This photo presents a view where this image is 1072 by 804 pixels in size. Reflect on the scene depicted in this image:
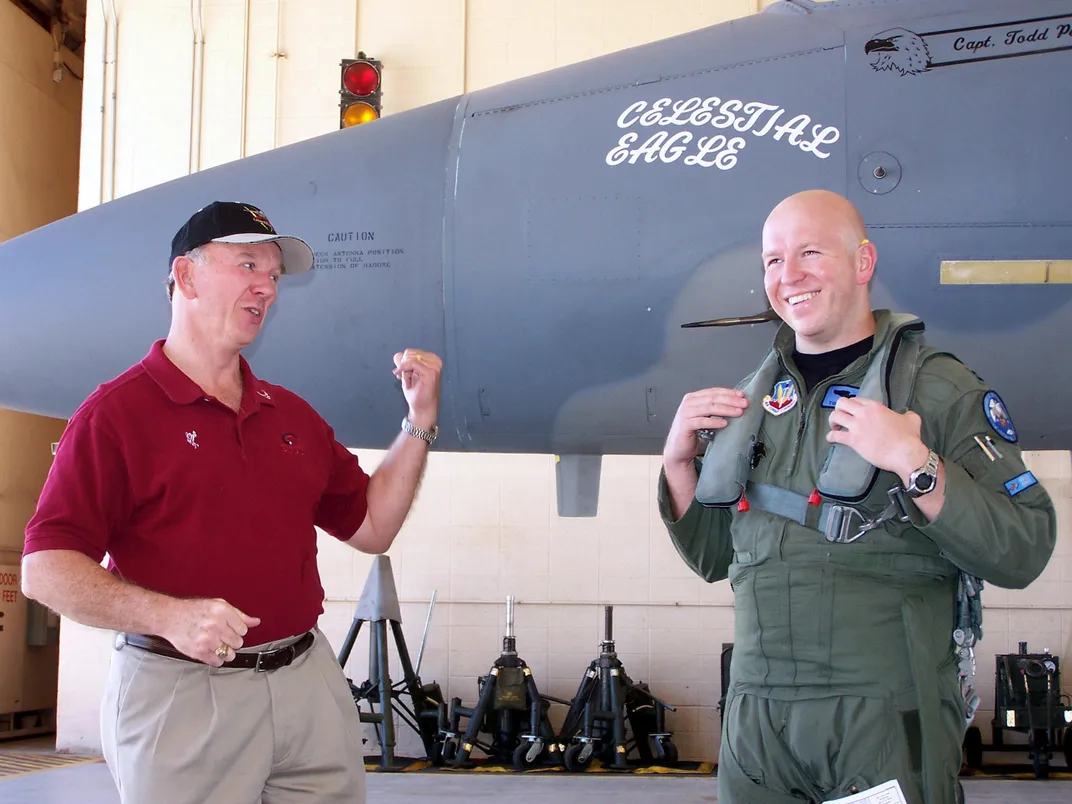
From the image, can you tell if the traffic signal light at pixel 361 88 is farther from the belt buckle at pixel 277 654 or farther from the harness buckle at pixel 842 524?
the harness buckle at pixel 842 524

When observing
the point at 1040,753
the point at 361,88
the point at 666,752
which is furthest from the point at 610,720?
the point at 361,88

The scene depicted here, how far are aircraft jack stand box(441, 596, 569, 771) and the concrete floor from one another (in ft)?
1.22

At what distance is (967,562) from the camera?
1882 mm

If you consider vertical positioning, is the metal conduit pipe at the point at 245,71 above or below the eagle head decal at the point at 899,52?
above

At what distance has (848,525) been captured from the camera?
196cm

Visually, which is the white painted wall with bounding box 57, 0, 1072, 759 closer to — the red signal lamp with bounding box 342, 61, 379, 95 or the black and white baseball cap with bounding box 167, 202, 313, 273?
the red signal lamp with bounding box 342, 61, 379, 95

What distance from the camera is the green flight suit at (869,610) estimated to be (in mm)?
1893

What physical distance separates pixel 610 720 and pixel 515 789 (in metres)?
1.38

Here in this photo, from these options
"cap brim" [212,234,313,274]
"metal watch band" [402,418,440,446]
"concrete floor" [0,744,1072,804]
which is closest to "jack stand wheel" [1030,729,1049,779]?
"concrete floor" [0,744,1072,804]

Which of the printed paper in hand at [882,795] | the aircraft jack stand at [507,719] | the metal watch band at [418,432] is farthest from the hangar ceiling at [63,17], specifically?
the printed paper in hand at [882,795]

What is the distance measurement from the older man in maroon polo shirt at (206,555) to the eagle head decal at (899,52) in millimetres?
1737

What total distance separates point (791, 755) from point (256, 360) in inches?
82.7

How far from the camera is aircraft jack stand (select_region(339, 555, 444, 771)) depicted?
8.95 meters

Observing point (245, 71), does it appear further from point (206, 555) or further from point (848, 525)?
point (848, 525)
